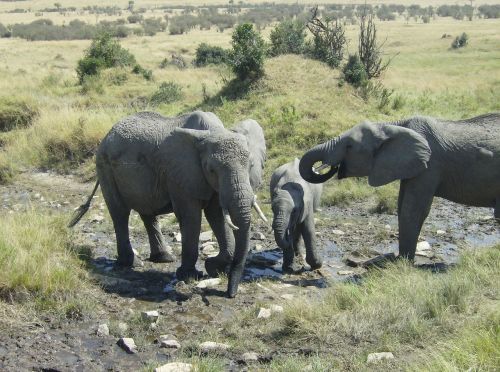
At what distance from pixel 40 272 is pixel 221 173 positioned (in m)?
2.23

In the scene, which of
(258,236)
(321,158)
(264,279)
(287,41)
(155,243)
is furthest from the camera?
(287,41)

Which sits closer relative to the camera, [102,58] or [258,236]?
→ [258,236]

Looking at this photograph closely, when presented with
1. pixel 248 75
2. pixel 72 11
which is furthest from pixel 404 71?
pixel 72 11

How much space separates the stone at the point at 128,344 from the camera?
22.9 feet

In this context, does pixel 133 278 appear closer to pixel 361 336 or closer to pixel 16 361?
pixel 16 361

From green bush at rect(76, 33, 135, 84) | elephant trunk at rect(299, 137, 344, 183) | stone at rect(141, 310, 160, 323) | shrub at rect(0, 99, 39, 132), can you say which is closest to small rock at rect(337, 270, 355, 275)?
elephant trunk at rect(299, 137, 344, 183)

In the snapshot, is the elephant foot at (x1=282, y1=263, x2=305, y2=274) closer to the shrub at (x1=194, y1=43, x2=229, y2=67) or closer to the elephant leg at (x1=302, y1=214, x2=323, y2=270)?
the elephant leg at (x1=302, y1=214, x2=323, y2=270)

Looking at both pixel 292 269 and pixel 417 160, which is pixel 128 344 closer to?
pixel 292 269

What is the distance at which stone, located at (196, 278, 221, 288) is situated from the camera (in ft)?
28.9

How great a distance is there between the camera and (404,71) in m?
33.1

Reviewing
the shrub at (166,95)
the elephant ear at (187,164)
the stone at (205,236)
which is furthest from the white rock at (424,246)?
the shrub at (166,95)

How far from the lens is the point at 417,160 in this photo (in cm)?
897

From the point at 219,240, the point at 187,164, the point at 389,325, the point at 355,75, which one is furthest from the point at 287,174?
the point at 355,75

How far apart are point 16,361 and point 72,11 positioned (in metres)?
109
